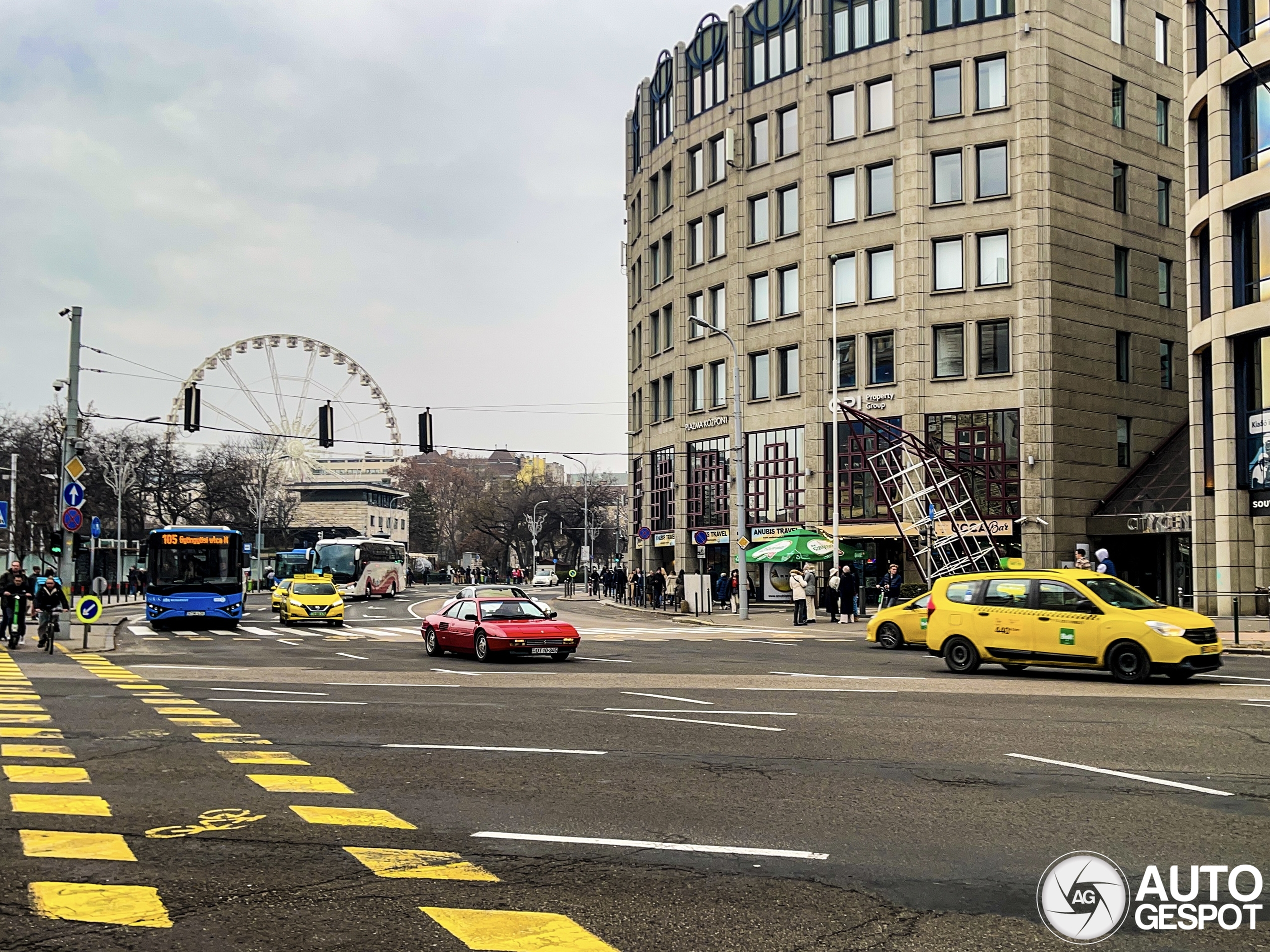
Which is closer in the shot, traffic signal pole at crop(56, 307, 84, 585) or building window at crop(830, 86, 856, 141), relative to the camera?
traffic signal pole at crop(56, 307, 84, 585)

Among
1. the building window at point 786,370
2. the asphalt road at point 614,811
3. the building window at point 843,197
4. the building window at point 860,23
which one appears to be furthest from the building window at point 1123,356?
the asphalt road at point 614,811

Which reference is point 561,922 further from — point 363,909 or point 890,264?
point 890,264

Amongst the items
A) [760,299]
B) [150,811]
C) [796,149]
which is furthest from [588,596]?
[150,811]

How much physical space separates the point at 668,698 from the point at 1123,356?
135ft

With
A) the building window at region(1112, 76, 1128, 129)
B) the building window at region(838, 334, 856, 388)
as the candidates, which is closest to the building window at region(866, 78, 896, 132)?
the building window at region(838, 334, 856, 388)

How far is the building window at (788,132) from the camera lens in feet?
178

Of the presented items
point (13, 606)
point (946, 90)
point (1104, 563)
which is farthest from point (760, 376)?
point (13, 606)

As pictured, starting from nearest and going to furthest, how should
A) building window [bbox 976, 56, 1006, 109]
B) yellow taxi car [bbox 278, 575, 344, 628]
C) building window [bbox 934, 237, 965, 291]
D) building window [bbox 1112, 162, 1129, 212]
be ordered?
yellow taxi car [bbox 278, 575, 344, 628] < building window [bbox 976, 56, 1006, 109] < building window [bbox 934, 237, 965, 291] < building window [bbox 1112, 162, 1129, 212]

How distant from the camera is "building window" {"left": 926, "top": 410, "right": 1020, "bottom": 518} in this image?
48.4m

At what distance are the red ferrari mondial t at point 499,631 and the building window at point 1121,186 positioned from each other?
36668 millimetres

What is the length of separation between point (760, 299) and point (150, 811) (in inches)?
1923

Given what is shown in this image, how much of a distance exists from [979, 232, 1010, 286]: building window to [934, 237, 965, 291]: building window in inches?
32.2

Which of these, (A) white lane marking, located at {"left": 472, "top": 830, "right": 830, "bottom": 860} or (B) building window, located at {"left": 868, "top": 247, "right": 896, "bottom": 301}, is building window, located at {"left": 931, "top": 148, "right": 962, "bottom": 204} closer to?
(B) building window, located at {"left": 868, "top": 247, "right": 896, "bottom": 301}

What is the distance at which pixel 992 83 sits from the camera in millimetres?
49625
